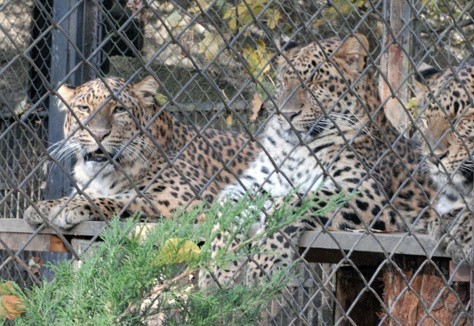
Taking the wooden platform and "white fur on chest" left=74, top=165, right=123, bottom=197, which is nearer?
the wooden platform

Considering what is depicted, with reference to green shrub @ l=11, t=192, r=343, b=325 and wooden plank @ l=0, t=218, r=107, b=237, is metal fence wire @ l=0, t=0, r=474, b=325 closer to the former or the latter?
wooden plank @ l=0, t=218, r=107, b=237

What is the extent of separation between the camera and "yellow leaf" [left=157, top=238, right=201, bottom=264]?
222 centimetres

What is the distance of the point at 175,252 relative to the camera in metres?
2.23

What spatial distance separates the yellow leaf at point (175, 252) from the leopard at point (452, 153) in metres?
1.71

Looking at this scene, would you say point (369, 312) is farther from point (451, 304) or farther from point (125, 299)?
point (125, 299)

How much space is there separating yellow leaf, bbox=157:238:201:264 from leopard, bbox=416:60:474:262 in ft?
5.63

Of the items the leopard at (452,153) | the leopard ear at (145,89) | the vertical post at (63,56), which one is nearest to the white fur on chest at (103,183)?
the leopard ear at (145,89)

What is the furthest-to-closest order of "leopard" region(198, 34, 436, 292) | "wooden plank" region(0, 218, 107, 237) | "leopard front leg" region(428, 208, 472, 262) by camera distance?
"leopard" region(198, 34, 436, 292) → "wooden plank" region(0, 218, 107, 237) → "leopard front leg" region(428, 208, 472, 262)

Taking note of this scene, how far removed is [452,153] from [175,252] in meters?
2.44

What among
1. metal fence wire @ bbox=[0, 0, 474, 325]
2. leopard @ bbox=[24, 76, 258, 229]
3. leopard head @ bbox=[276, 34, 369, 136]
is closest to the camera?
metal fence wire @ bbox=[0, 0, 474, 325]

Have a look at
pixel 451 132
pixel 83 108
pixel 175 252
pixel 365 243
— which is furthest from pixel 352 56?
pixel 175 252

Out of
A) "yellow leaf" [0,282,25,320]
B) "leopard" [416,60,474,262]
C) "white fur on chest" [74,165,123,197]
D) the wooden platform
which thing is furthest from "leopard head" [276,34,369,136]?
"yellow leaf" [0,282,25,320]

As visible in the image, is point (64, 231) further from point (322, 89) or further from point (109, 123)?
point (322, 89)

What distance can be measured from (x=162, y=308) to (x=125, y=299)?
0.49 feet
